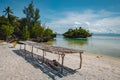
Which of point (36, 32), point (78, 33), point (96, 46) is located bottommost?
point (96, 46)

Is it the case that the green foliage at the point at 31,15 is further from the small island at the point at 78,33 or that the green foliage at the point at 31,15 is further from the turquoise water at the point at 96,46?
the small island at the point at 78,33

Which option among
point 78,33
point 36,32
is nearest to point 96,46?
point 36,32

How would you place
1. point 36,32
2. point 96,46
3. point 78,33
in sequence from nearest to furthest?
1. point 96,46
2. point 36,32
3. point 78,33

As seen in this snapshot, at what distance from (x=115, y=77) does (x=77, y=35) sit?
87361 millimetres

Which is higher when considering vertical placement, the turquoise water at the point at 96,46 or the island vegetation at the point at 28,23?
the island vegetation at the point at 28,23

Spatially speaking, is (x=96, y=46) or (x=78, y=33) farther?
(x=78, y=33)

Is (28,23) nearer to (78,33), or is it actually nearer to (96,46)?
(96,46)

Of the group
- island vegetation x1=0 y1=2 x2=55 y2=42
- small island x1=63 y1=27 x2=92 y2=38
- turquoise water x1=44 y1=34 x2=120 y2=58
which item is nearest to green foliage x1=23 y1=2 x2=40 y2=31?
island vegetation x1=0 y1=2 x2=55 y2=42

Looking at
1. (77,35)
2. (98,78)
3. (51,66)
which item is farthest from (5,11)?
(77,35)

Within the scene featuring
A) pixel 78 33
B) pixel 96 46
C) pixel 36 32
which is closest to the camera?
pixel 96 46

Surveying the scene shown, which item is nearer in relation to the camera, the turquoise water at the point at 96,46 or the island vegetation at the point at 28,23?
the turquoise water at the point at 96,46

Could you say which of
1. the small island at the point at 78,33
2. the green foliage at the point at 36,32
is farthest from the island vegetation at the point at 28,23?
the small island at the point at 78,33

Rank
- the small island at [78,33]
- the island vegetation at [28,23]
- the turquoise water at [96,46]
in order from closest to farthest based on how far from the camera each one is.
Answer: the turquoise water at [96,46] < the island vegetation at [28,23] < the small island at [78,33]

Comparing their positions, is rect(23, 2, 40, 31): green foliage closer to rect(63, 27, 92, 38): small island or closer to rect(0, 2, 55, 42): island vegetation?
rect(0, 2, 55, 42): island vegetation
